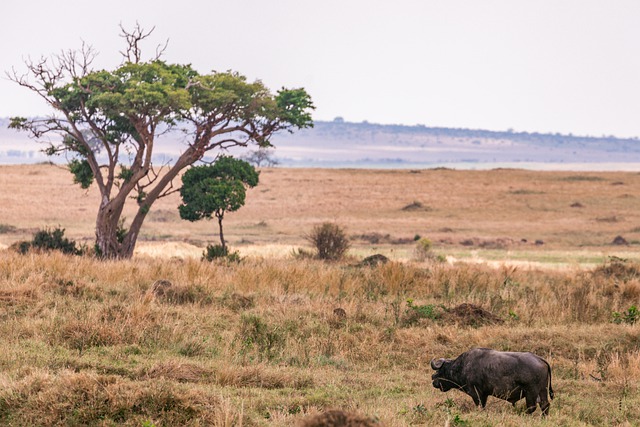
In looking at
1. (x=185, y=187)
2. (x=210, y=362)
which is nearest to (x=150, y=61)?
(x=185, y=187)

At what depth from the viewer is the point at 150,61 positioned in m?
34.9

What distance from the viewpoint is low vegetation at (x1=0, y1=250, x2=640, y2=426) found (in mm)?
9992

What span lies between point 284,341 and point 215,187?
63.2ft

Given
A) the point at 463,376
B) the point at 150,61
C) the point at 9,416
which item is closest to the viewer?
the point at 9,416

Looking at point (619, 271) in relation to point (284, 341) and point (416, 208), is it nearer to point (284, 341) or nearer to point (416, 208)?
point (284, 341)

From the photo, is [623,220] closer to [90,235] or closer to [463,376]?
[90,235]

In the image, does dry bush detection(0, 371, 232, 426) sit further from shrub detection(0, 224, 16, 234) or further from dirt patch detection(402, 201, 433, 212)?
dirt patch detection(402, 201, 433, 212)

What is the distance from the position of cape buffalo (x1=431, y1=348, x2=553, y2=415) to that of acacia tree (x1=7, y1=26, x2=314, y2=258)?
21.3 meters

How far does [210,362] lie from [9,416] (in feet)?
11.8

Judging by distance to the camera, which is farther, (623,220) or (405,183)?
(405,183)

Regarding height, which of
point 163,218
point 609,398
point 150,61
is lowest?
point 163,218

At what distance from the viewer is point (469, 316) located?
57.7ft

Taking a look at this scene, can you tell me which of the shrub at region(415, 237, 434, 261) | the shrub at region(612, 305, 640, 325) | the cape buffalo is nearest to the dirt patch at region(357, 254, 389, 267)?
the shrub at region(415, 237, 434, 261)

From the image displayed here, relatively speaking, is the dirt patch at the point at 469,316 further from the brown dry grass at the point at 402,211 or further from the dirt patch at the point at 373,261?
the brown dry grass at the point at 402,211
